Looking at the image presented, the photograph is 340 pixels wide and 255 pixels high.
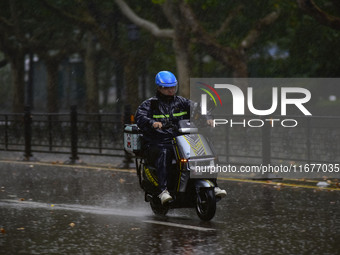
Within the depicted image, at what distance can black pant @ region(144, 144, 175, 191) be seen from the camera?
9.98m

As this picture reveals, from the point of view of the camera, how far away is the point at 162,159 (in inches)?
393

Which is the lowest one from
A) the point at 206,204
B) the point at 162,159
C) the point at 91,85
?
the point at 206,204

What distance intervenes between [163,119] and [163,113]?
0.08 m

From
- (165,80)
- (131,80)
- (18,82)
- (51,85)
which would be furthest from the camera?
(51,85)

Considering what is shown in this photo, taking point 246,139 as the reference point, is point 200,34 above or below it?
above

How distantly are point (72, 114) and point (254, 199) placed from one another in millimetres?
7697

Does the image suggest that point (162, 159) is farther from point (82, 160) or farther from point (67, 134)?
Answer: point (67, 134)

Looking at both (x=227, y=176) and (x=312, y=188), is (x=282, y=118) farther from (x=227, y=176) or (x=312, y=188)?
(x=312, y=188)

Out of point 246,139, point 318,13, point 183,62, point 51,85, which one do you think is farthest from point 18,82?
point 246,139

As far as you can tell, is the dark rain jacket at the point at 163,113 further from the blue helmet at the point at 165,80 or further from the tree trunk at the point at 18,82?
the tree trunk at the point at 18,82

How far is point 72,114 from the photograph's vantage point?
18.8 metres

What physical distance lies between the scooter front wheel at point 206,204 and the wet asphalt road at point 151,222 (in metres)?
0.12

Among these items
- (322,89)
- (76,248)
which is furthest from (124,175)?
(322,89)

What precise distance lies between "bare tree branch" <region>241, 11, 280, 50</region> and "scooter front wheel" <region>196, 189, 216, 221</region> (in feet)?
60.6
